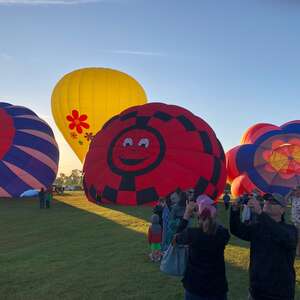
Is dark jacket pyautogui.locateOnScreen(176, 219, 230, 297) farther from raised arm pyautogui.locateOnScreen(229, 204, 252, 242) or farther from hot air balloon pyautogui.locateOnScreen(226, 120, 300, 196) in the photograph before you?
hot air balloon pyautogui.locateOnScreen(226, 120, 300, 196)

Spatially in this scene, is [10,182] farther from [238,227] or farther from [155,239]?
[238,227]

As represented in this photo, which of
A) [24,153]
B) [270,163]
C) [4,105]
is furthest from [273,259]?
[4,105]

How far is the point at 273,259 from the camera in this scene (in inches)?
126

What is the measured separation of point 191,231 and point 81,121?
791 inches

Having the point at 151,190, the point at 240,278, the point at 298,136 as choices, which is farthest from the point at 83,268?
the point at 298,136

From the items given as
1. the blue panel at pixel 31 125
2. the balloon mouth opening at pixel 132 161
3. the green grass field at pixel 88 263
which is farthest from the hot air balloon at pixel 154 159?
the blue panel at pixel 31 125

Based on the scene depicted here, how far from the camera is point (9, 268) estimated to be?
23.0ft

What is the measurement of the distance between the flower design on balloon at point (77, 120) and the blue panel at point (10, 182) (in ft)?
16.2

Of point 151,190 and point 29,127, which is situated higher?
point 29,127

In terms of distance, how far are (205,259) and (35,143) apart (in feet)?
60.1

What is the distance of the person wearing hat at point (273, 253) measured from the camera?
3189mm

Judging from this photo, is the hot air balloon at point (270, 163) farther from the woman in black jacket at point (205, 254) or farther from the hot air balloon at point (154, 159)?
the woman in black jacket at point (205, 254)

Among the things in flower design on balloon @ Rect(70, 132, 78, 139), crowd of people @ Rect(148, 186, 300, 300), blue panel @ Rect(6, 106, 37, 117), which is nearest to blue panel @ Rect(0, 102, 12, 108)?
blue panel @ Rect(6, 106, 37, 117)

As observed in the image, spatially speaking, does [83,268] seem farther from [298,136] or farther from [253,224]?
[298,136]
